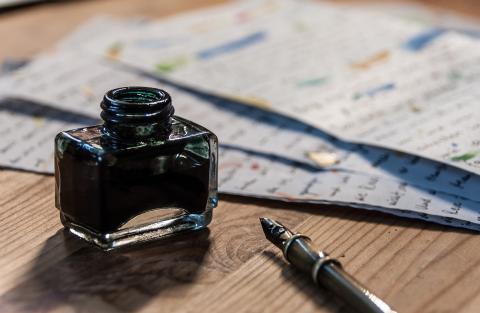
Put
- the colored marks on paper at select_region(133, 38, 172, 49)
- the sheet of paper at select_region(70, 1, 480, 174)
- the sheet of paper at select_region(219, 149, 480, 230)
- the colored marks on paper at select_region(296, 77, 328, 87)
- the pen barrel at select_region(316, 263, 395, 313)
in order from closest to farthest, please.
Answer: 1. the pen barrel at select_region(316, 263, 395, 313)
2. the sheet of paper at select_region(219, 149, 480, 230)
3. the sheet of paper at select_region(70, 1, 480, 174)
4. the colored marks on paper at select_region(296, 77, 328, 87)
5. the colored marks on paper at select_region(133, 38, 172, 49)

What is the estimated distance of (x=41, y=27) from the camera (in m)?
1.12

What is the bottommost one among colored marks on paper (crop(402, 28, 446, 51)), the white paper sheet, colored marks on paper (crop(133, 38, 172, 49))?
the white paper sheet

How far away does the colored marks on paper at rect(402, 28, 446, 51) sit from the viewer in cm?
95

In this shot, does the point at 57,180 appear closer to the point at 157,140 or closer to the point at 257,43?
the point at 157,140

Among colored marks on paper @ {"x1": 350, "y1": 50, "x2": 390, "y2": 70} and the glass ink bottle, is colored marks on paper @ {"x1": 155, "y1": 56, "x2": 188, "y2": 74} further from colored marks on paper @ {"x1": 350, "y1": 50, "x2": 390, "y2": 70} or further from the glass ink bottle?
the glass ink bottle

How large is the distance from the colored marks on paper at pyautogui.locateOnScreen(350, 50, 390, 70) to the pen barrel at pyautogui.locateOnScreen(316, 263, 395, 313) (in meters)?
0.46

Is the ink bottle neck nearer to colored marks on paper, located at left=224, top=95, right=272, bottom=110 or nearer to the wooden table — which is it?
the wooden table

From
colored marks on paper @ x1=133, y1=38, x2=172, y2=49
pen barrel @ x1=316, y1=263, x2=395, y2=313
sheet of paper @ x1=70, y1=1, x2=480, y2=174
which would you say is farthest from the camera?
colored marks on paper @ x1=133, y1=38, x2=172, y2=49

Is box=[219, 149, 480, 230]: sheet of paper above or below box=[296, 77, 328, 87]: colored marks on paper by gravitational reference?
below

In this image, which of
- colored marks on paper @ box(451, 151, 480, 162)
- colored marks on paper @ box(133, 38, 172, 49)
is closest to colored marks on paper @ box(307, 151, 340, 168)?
colored marks on paper @ box(451, 151, 480, 162)

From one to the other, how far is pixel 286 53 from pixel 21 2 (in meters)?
0.51

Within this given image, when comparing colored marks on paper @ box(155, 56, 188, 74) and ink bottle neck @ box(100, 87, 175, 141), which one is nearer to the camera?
ink bottle neck @ box(100, 87, 175, 141)

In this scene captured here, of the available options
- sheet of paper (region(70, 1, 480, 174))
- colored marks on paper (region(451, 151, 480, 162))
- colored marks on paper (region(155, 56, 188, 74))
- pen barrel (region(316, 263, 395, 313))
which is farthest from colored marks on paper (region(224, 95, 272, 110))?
pen barrel (region(316, 263, 395, 313))

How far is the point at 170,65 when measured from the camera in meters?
0.91
